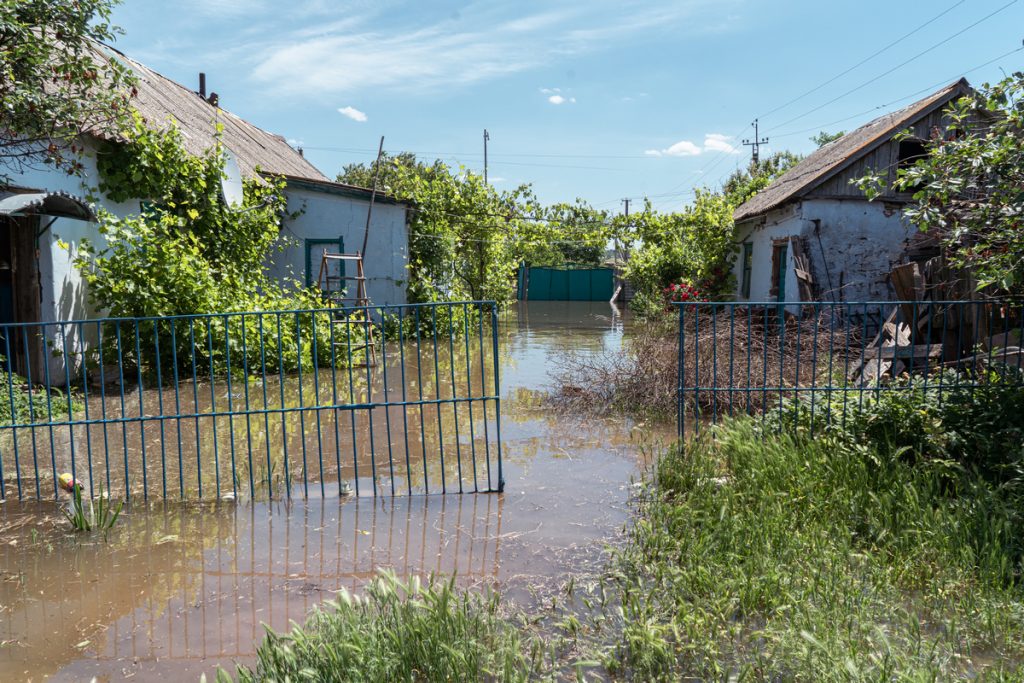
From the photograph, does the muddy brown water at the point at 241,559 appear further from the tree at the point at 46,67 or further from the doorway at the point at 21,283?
the doorway at the point at 21,283

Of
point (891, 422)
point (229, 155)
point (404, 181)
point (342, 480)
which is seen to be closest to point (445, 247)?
point (404, 181)

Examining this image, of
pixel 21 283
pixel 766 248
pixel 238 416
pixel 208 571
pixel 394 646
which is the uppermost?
pixel 766 248

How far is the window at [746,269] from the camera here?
1891 centimetres

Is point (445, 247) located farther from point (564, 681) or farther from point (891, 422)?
point (564, 681)

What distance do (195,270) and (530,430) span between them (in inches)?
194

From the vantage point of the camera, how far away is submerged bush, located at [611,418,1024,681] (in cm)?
306

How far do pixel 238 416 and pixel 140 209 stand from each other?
454 cm

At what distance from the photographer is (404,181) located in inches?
725

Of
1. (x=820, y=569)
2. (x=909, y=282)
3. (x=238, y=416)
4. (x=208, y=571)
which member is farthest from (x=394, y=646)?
(x=909, y=282)

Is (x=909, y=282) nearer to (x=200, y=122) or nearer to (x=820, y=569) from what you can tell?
(x=820, y=569)

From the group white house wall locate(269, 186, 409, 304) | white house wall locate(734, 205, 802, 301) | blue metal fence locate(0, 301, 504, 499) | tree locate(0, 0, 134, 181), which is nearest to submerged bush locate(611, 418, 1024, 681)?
blue metal fence locate(0, 301, 504, 499)

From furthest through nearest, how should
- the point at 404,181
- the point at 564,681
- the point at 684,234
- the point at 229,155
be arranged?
the point at 684,234 < the point at 404,181 < the point at 229,155 < the point at 564,681

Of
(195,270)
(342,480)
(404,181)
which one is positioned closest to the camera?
(342,480)

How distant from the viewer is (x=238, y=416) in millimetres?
7930
